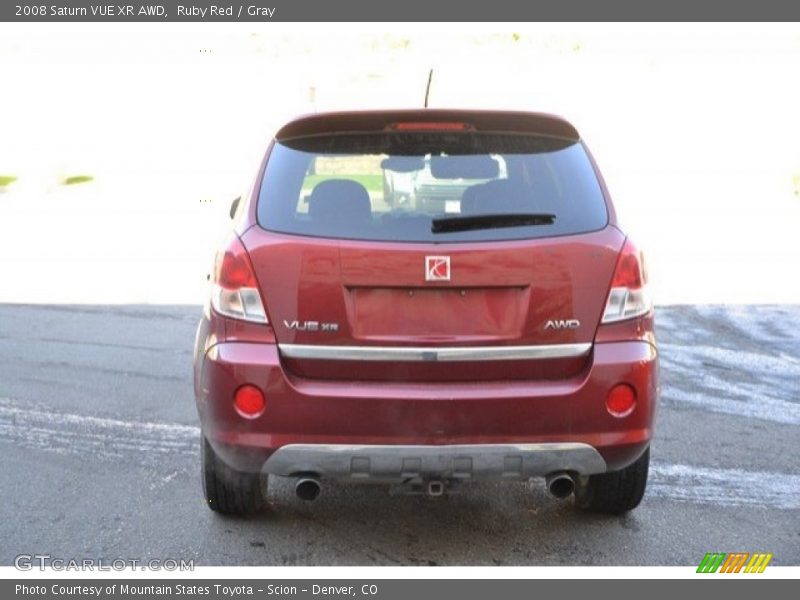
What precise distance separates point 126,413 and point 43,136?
24009 millimetres

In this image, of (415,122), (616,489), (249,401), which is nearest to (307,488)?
(249,401)

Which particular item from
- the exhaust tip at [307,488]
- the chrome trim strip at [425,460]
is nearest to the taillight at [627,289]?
the chrome trim strip at [425,460]

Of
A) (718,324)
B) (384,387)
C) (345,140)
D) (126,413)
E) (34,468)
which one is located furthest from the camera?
(718,324)

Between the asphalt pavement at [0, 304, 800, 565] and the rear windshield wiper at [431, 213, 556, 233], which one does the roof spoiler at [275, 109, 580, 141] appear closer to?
the rear windshield wiper at [431, 213, 556, 233]

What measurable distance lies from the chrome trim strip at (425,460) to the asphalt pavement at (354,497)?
20.6 inches

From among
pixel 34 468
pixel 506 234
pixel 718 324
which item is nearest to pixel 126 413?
pixel 34 468

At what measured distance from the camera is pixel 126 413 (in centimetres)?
634

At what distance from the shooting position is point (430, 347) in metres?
3.74

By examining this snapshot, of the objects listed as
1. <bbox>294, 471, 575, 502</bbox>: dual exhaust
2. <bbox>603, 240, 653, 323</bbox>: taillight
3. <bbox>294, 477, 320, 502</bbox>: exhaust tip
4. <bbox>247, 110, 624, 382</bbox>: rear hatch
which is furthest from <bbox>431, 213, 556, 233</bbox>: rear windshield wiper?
<bbox>294, 477, 320, 502</bbox>: exhaust tip

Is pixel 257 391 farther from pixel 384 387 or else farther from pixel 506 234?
pixel 506 234

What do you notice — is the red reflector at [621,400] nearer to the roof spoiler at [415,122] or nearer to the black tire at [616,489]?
the black tire at [616,489]

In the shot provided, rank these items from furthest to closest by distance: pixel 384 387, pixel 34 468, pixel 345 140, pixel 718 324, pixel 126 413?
1. pixel 718 324
2. pixel 126 413
3. pixel 34 468
4. pixel 345 140
5. pixel 384 387

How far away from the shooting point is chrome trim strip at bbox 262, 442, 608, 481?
3.75 meters
